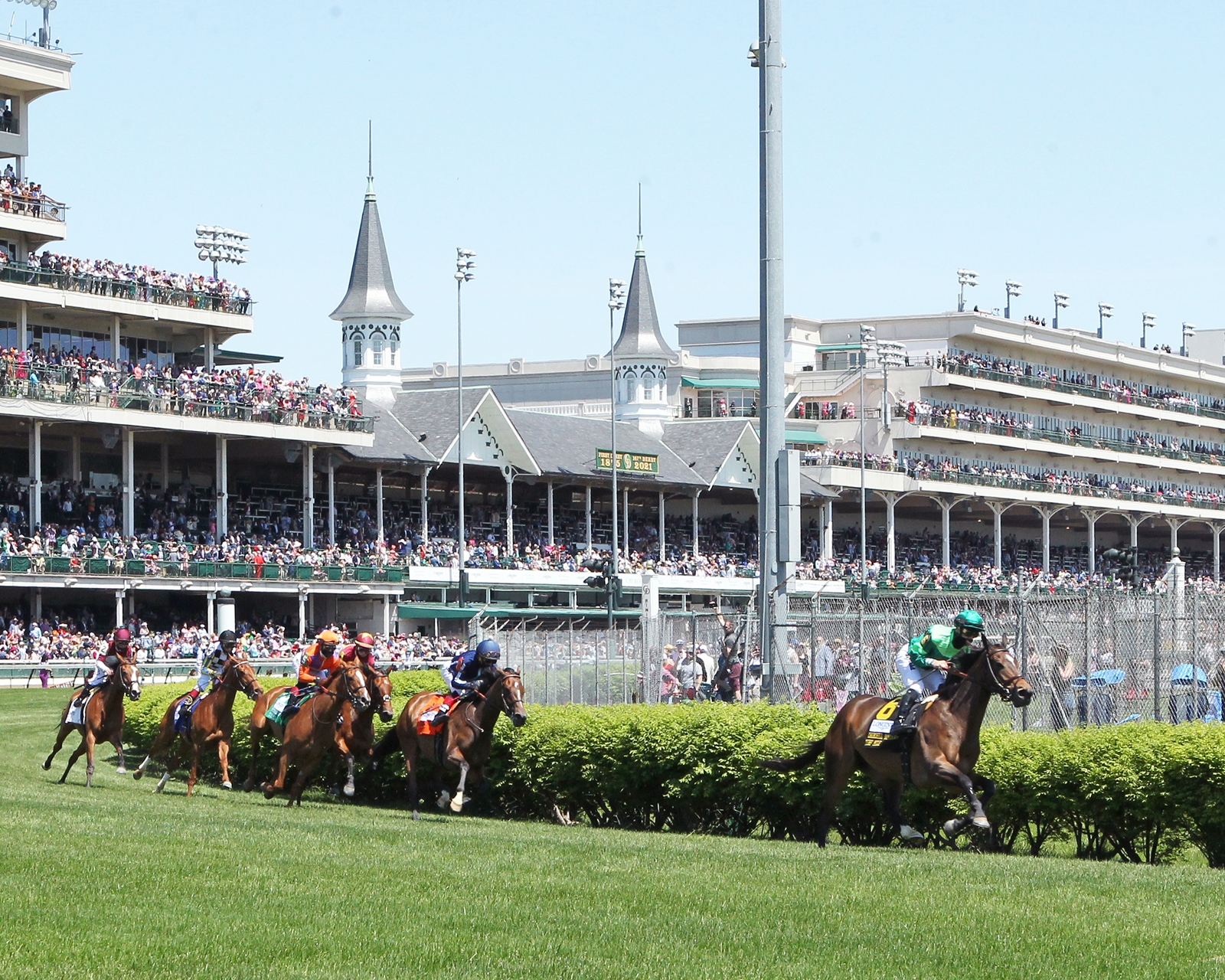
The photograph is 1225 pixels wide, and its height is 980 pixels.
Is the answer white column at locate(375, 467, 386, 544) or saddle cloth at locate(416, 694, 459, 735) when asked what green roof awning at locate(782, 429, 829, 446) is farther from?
saddle cloth at locate(416, 694, 459, 735)

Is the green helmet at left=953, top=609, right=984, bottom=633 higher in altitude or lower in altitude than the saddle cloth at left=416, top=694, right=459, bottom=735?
higher

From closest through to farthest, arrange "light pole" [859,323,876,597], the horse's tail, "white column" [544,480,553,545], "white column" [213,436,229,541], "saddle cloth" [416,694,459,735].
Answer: the horse's tail → "saddle cloth" [416,694,459,735] → "white column" [213,436,229,541] → "white column" [544,480,553,545] → "light pole" [859,323,876,597]

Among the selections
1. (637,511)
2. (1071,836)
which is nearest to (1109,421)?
(637,511)

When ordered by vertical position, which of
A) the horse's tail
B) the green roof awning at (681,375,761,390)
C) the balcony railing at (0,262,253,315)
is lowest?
the horse's tail

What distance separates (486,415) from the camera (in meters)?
56.0

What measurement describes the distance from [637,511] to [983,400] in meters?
23.7

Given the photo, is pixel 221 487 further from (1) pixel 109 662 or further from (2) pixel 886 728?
(2) pixel 886 728

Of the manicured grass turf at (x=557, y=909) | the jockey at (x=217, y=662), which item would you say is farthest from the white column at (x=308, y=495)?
the manicured grass turf at (x=557, y=909)

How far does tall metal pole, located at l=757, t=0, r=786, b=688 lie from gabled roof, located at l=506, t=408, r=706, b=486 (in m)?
38.5

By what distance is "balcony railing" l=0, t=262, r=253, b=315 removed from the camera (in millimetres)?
43125

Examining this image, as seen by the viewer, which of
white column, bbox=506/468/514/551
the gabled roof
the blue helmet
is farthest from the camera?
the gabled roof

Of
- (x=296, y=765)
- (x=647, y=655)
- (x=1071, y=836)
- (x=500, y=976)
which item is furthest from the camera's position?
(x=647, y=655)

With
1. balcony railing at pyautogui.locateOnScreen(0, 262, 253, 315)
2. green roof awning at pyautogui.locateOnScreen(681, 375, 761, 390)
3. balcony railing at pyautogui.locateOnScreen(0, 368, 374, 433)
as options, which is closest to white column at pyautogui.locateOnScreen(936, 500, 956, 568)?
green roof awning at pyautogui.locateOnScreen(681, 375, 761, 390)

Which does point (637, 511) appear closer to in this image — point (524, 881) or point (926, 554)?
point (926, 554)
